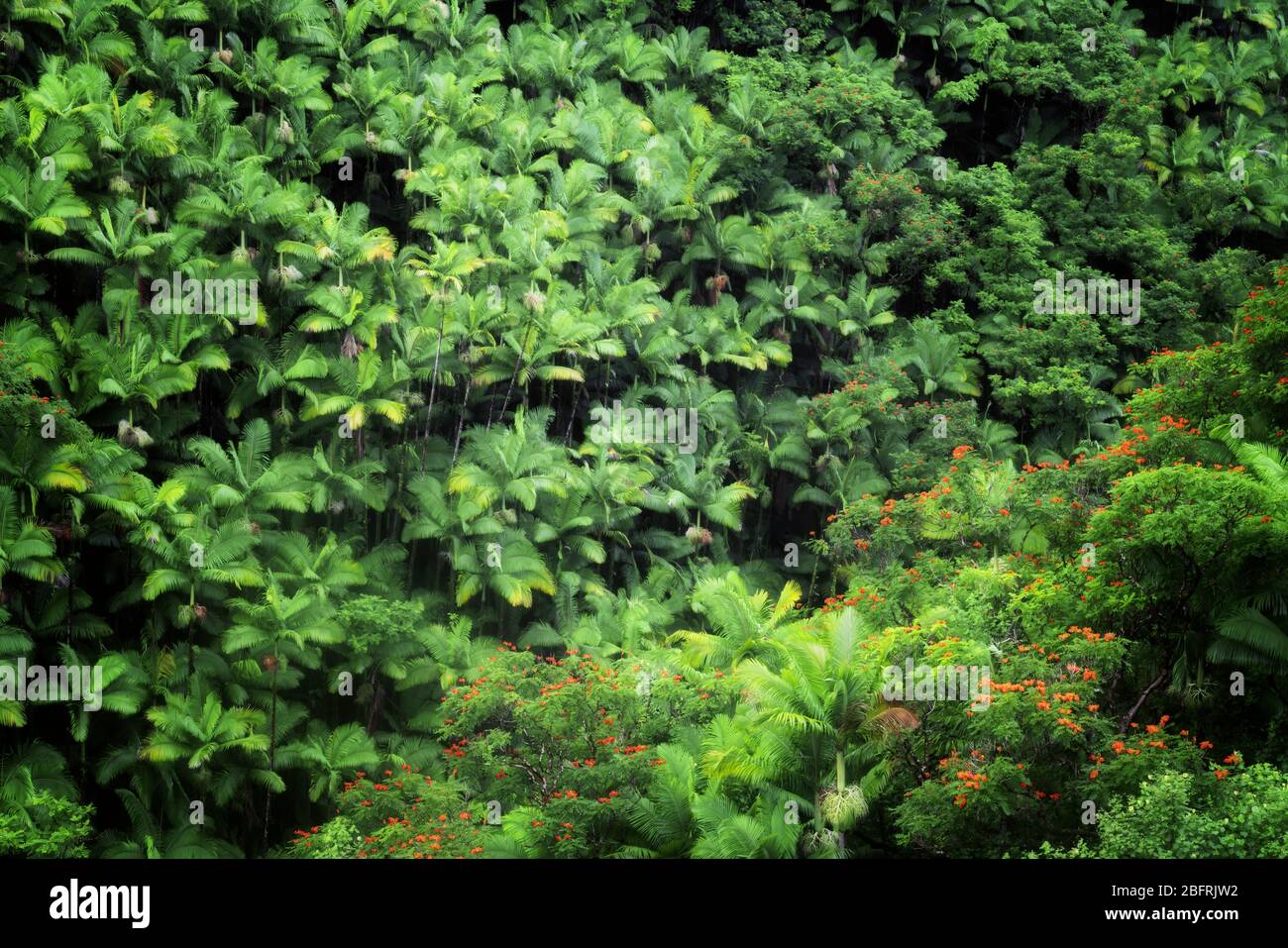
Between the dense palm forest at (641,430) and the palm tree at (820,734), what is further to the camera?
the dense palm forest at (641,430)

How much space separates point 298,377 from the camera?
71.7ft

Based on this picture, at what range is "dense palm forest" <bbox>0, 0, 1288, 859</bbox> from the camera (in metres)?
14.3

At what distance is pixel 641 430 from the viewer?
24125 millimetres

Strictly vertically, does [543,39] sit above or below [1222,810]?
above

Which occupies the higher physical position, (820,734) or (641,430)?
(641,430)

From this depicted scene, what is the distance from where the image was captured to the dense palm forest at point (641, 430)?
1434cm

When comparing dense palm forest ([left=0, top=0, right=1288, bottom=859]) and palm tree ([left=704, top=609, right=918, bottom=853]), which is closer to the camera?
palm tree ([left=704, top=609, right=918, bottom=853])

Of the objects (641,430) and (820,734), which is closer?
(820,734)

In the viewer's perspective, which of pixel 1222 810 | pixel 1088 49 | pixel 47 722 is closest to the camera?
pixel 1222 810

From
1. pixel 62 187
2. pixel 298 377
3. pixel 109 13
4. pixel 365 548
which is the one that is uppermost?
pixel 109 13

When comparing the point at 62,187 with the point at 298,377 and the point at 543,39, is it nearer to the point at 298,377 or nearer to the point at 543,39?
the point at 298,377
